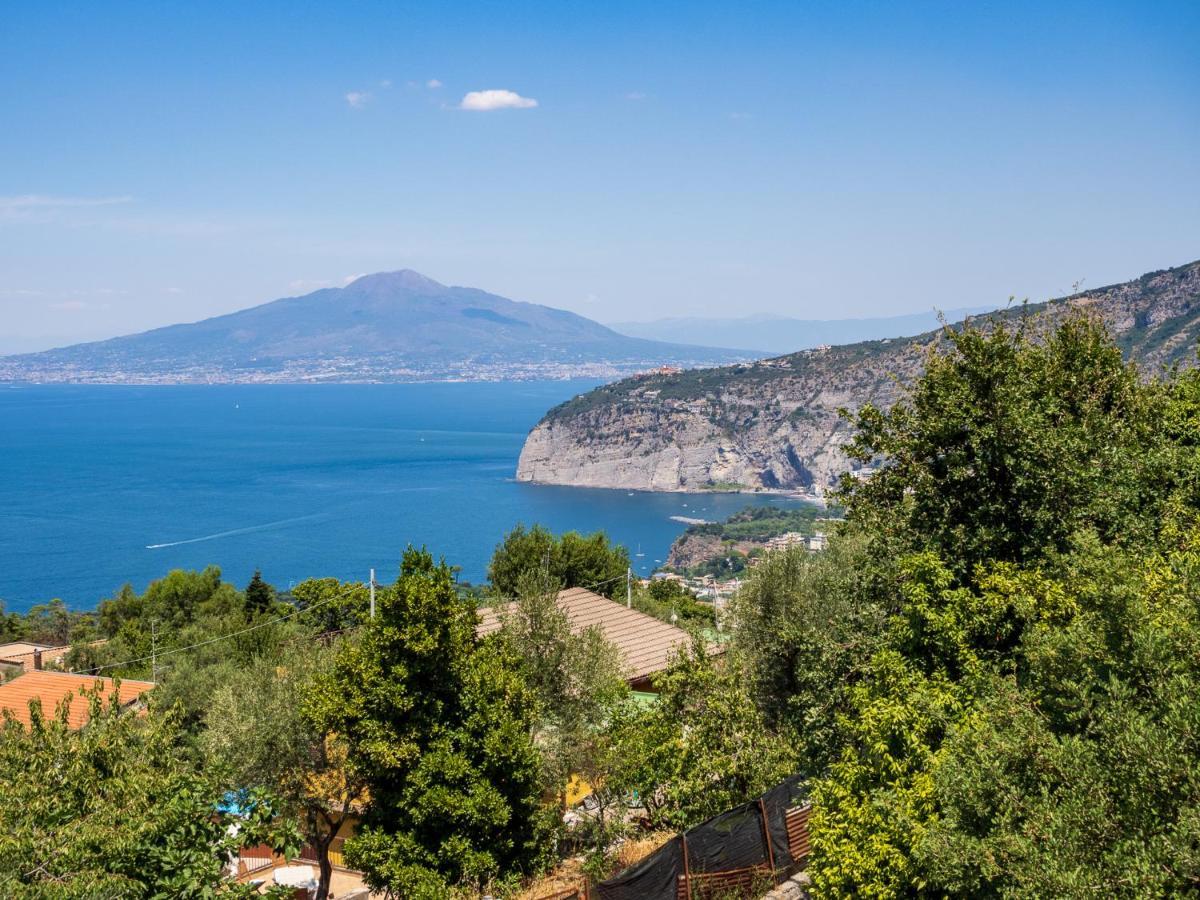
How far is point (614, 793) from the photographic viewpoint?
46.2 feet

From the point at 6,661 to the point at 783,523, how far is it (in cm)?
9471

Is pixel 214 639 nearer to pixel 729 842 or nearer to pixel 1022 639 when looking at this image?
pixel 729 842

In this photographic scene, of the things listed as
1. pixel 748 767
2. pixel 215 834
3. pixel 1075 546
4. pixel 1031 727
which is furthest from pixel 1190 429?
pixel 215 834

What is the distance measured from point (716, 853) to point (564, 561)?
29.1 meters

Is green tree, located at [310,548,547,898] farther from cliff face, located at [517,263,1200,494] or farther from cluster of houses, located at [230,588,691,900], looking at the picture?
cliff face, located at [517,263,1200,494]

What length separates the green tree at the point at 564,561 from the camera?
3698 centimetres

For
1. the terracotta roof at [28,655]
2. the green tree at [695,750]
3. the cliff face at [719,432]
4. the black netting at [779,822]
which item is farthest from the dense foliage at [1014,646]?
the cliff face at [719,432]

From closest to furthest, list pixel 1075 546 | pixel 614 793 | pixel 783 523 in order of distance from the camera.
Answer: pixel 1075 546 → pixel 614 793 → pixel 783 523

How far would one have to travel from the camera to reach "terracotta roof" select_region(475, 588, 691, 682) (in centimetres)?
2552

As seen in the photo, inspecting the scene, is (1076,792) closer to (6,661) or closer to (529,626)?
(529,626)

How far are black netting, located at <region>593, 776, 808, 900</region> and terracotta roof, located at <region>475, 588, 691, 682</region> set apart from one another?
12.8 m

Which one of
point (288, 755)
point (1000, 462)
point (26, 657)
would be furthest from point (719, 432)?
point (1000, 462)

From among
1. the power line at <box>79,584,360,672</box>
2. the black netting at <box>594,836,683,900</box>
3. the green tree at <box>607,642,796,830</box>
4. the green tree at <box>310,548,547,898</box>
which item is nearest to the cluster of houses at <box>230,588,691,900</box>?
the green tree at <box>607,642,796,830</box>

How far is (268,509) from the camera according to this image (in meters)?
123
